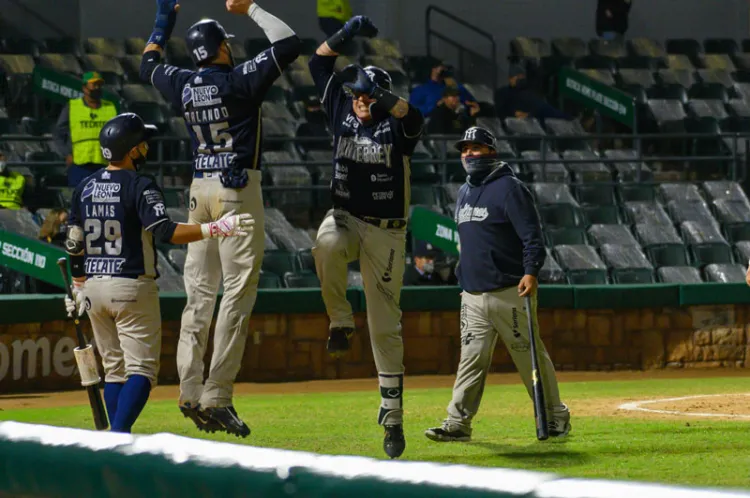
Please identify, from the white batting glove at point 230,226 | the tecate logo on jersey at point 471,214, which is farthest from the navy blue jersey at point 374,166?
the white batting glove at point 230,226

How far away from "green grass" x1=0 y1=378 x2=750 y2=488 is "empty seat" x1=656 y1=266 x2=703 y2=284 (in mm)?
4000

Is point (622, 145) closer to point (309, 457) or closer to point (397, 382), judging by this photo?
point (397, 382)

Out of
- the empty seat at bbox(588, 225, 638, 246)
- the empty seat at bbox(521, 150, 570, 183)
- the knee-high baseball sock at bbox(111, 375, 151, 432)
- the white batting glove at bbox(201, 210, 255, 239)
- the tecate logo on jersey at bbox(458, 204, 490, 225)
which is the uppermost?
the empty seat at bbox(521, 150, 570, 183)

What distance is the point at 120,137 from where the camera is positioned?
7.58 meters

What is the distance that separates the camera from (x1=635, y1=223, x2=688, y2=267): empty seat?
57.2 feet

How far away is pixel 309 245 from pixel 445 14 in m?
7.86

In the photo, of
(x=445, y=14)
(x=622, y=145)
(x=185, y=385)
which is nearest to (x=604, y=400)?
(x=185, y=385)

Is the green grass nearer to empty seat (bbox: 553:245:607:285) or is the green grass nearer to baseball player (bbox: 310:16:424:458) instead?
baseball player (bbox: 310:16:424:458)

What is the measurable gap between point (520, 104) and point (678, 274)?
453 cm

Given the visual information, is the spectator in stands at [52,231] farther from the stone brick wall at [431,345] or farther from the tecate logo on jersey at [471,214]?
the tecate logo on jersey at [471,214]

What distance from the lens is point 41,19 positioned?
22.2 metres

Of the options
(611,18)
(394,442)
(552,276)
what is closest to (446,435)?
(394,442)

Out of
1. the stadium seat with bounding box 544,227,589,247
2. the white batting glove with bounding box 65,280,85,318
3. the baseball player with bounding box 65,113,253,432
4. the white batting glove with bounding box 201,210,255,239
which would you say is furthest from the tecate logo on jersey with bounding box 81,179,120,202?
the stadium seat with bounding box 544,227,589,247

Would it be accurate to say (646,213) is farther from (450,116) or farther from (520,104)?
(520,104)
